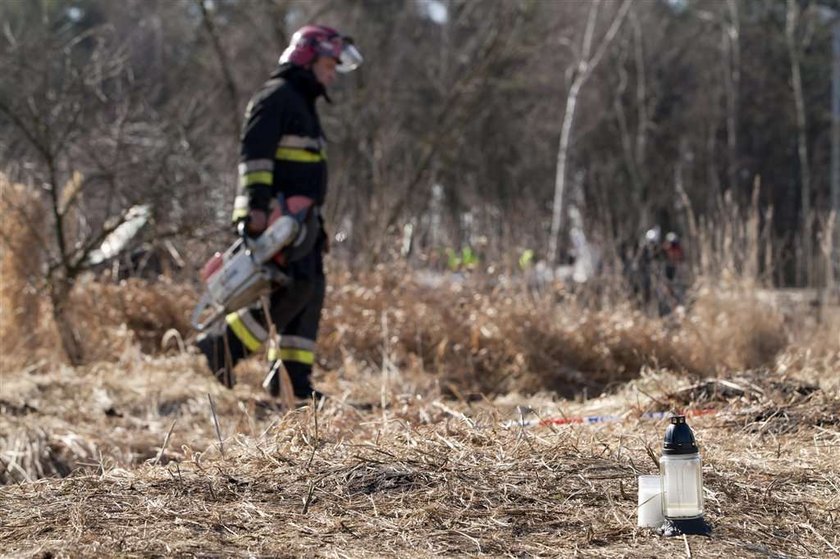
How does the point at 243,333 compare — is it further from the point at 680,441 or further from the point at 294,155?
→ the point at 680,441

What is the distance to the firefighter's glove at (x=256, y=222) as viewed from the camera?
6.58m

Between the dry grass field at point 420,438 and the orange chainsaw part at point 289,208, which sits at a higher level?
the orange chainsaw part at point 289,208

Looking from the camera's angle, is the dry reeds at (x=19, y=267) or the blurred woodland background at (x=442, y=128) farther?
the blurred woodland background at (x=442, y=128)

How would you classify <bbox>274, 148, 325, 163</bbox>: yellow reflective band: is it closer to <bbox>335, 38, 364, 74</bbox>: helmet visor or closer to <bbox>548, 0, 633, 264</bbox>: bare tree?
<bbox>335, 38, 364, 74</bbox>: helmet visor

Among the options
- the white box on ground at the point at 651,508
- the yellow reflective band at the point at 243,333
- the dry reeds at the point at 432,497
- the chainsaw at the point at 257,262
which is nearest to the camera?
the dry reeds at the point at 432,497

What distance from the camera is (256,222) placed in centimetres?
659

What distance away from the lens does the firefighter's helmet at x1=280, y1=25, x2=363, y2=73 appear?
683 cm

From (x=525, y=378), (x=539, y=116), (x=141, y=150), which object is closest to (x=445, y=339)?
(x=525, y=378)

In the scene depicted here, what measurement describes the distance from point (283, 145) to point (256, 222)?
0.49 metres

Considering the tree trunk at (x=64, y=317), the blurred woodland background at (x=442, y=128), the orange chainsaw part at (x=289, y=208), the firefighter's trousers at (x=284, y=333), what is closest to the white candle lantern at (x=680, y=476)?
the firefighter's trousers at (x=284, y=333)

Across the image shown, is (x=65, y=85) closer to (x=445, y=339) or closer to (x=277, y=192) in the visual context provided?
(x=277, y=192)

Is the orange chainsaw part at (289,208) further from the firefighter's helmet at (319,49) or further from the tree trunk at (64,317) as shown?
the tree trunk at (64,317)

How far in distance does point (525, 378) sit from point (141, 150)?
10.5ft

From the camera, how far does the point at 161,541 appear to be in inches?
114
